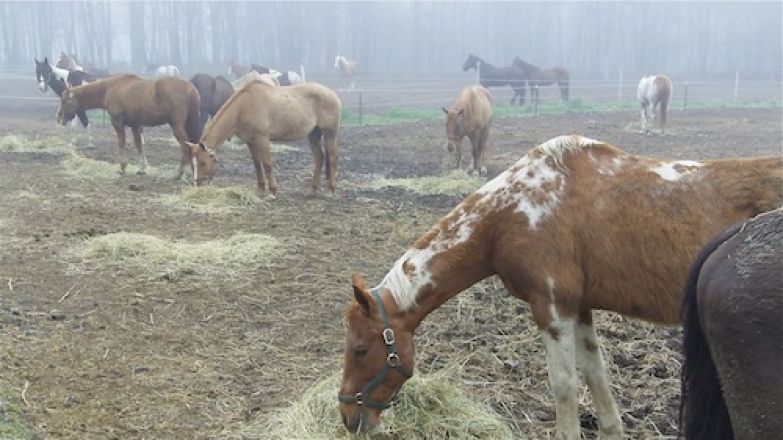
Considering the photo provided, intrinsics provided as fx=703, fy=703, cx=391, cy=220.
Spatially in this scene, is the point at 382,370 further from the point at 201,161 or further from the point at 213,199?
the point at 201,161

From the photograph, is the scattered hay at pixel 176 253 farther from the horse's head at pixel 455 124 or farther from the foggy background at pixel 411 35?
the foggy background at pixel 411 35

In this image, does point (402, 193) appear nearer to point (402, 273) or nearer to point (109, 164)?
point (109, 164)

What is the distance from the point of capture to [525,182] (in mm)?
3336

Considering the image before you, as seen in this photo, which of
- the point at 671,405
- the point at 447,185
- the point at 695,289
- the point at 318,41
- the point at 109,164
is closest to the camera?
A: the point at 695,289

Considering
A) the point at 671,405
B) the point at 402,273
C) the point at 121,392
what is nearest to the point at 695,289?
the point at 402,273

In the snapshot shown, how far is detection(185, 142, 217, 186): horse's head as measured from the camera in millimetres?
9766

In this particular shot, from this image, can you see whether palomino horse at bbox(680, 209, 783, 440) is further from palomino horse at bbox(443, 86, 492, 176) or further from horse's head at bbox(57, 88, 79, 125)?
horse's head at bbox(57, 88, 79, 125)

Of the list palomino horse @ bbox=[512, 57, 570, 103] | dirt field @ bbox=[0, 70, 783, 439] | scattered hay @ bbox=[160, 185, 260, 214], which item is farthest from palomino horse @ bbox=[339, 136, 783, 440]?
palomino horse @ bbox=[512, 57, 570, 103]

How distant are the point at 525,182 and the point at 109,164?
10613mm

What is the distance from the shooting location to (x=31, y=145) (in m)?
14.3

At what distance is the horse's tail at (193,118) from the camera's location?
468 inches

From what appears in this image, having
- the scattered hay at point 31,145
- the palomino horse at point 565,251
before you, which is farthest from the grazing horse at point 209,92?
the palomino horse at point 565,251

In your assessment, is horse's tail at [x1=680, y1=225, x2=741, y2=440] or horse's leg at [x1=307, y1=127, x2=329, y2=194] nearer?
horse's tail at [x1=680, y1=225, x2=741, y2=440]

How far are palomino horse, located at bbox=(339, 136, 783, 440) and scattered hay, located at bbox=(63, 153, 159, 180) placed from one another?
9.26 m
